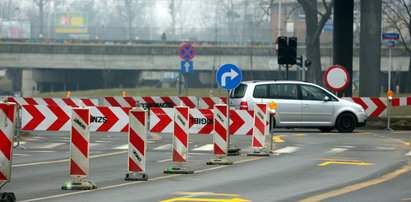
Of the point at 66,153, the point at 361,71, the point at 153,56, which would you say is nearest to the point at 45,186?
the point at 66,153

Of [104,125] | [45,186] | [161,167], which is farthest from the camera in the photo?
[104,125]

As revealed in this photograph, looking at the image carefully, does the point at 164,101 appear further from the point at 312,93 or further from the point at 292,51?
the point at 312,93

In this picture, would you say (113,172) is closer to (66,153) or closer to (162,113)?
(66,153)

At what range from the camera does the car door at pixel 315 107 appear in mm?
29406

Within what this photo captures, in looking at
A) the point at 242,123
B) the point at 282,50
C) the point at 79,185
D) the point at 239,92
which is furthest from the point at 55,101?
the point at 79,185

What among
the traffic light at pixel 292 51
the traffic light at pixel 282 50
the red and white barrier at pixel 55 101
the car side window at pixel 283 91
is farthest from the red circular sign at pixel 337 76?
the red and white barrier at pixel 55 101

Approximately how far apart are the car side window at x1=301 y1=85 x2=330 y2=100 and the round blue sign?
338 inches

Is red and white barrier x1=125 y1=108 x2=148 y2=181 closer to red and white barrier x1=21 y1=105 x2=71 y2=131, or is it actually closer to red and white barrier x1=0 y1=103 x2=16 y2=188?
red and white barrier x1=0 y1=103 x2=16 y2=188

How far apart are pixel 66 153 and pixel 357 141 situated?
8.41 m

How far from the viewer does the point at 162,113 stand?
78.9ft

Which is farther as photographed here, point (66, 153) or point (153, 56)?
point (153, 56)

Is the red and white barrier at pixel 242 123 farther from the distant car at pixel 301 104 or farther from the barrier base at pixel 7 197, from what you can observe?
the barrier base at pixel 7 197

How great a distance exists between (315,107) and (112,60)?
62097 millimetres

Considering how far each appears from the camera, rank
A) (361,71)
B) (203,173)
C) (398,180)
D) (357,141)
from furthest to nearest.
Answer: (361,71) → (357,141) → (203,173) → (398,180)
